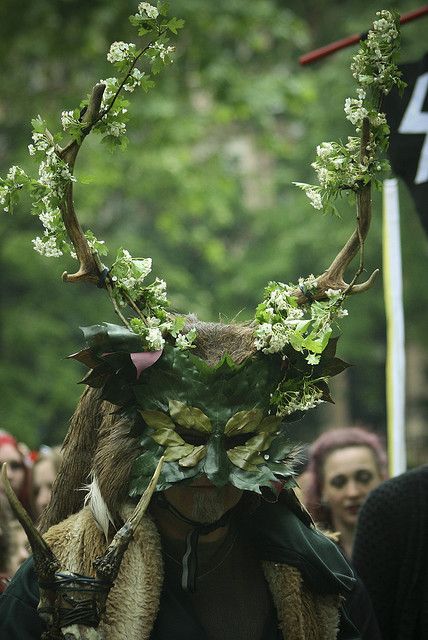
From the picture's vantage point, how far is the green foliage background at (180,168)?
1169 centimetres

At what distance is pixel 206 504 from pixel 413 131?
8.63ft

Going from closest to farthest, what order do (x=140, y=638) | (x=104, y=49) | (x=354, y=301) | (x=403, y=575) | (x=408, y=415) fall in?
(x=140, y=638), (x=403, y=575), (x=104, y=49), (x=354, y=301), (x=408, y=415)

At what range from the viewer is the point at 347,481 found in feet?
20.8

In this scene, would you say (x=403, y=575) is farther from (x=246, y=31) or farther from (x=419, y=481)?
(x=246, y=31)

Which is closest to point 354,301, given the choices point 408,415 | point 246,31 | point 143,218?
point 143,218

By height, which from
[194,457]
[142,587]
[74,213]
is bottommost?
[142,587]

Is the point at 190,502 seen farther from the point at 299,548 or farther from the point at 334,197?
the point at 334,197

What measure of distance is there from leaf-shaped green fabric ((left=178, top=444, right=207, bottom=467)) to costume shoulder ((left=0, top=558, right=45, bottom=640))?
540 mm

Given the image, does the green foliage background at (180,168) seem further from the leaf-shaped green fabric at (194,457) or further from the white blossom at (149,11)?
the leaf-shaped green fabric at (194,457)

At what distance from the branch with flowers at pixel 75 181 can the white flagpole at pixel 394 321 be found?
2.35 metres

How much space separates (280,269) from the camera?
18.8 m

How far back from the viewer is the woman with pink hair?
626 cm

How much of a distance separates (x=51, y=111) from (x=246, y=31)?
214cm

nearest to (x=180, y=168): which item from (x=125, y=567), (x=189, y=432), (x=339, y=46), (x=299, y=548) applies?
(x=339, y=46)
